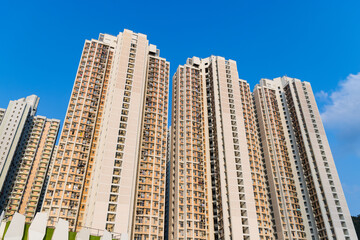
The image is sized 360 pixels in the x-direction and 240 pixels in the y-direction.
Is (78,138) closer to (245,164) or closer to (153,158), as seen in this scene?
(153,158)

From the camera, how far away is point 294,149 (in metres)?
92.2

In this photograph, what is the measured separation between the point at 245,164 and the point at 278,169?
1834cm

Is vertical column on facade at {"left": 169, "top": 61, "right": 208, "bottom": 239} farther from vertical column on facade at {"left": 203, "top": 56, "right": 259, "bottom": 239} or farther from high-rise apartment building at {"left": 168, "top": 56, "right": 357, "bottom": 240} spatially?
vertical column on facade at {"left": 203, "top": 56, "right": 259, "bottom": 239}

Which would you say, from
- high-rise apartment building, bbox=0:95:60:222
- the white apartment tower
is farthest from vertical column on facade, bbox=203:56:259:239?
the white apartment tower

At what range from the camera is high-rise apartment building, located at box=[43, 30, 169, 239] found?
58013 millimetres

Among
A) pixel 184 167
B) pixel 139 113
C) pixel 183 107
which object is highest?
pixel 183 107

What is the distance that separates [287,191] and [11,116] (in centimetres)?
10470

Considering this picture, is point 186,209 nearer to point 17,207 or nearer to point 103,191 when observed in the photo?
point 103,191

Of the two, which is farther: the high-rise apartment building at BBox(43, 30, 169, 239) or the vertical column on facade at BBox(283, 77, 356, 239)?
the vertical column on facade at BBox(283, 77, 356, 239)

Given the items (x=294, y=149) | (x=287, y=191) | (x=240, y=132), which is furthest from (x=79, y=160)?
(x=294, y=149)

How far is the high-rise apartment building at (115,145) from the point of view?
58.0 metres

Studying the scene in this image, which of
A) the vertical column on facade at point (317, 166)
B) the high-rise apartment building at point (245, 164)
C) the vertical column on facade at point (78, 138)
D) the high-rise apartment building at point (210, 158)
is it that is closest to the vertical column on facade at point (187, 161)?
the high-rise apartment building at point (210, 158)

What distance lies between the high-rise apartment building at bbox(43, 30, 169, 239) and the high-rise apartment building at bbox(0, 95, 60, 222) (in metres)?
35.8

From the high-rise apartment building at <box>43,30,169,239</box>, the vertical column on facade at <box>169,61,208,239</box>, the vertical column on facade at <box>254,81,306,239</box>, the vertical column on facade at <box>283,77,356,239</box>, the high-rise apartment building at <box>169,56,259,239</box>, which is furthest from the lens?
the vertical column on facade at <box>254,81,306,239</box>
